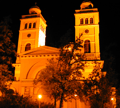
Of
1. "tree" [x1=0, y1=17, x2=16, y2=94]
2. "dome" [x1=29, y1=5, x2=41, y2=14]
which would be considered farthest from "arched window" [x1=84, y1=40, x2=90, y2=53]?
"tree" [x1=0, y1=17, x2=16, y2=94]

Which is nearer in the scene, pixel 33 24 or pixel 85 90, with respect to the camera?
pixel 85 90

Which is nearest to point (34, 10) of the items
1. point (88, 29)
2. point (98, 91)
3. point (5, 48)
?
point (88, 29)

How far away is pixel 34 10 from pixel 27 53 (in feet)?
43.5

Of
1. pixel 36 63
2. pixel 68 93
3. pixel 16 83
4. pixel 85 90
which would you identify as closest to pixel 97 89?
pixel 85 90

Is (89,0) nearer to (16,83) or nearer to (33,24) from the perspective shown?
(33,24)

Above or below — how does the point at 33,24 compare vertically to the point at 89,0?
below

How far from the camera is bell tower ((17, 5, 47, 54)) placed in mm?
38906

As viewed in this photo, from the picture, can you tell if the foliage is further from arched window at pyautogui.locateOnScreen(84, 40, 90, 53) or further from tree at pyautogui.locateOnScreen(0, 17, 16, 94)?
arched window at pyautogui.locateOnScreen(84, 40, 90, 53)

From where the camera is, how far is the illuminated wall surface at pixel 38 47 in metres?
30.7

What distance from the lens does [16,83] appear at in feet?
103

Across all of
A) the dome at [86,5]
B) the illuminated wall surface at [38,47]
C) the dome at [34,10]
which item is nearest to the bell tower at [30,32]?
the illuminated wall surface at [38,47]

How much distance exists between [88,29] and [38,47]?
427 inches

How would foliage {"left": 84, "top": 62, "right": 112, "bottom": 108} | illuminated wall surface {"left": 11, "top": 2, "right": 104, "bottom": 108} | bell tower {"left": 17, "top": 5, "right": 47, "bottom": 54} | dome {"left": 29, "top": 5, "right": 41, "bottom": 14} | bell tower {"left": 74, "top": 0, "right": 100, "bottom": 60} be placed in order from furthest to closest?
dome {"left": 29, "top": 5, "right": 41, "bottom": 14}
bell tower {"left": 17, "top": 5, "right": 47, "bottom": 54}
bell tower {"left": 74, "top": 0, "right": 100, "bottom": 60}
illuminated wall surface {"left": 11, "top": 2, "right": 104, "bottom": 108}
foliage {"left": 84, "top": 62, "right": 112, "bottom": 108}

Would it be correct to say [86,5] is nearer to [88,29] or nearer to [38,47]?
[88,29]
